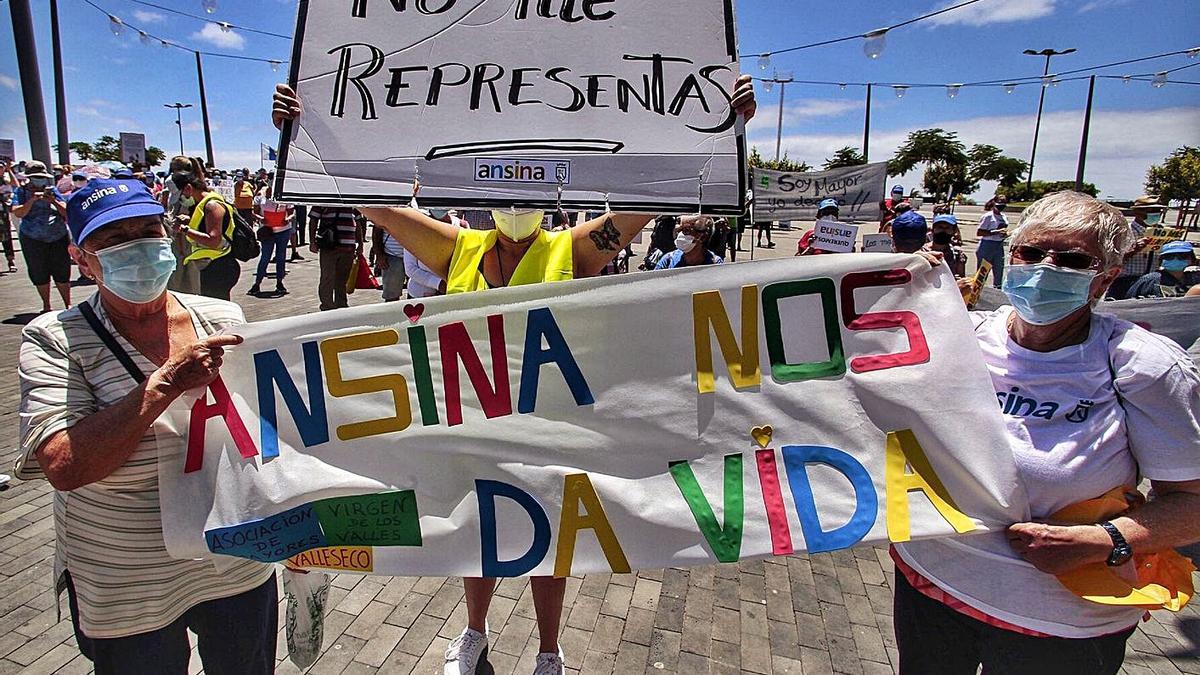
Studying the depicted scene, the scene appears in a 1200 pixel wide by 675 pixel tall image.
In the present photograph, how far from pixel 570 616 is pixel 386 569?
144 centimetres

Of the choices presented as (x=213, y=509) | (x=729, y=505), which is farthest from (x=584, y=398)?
(x=213, y=509)

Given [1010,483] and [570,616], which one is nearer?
[1010,483]

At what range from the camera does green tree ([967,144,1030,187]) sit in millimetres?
65875

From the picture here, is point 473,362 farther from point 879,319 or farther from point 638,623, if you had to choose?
point 638,623

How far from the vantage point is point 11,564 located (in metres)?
3.39

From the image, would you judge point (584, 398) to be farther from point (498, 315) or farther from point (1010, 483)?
point (1010, 483)

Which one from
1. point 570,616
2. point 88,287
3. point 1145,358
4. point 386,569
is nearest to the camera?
point 1145,358

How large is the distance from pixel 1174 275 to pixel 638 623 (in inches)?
219

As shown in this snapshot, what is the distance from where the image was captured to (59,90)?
16375 mm

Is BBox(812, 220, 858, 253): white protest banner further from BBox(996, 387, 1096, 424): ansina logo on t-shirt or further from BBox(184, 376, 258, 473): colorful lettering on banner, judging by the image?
BBox(184, 376, 258, 473): colorful lettering on banner

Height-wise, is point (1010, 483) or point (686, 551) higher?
point (1010, 483)

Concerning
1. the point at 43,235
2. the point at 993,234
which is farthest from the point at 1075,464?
the point at 993,234

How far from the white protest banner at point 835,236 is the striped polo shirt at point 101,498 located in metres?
6.74

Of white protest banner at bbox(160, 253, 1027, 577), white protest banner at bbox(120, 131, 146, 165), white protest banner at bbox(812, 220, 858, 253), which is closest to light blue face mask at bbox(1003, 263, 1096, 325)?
white protest banner at bbox(160, 253, 1027, 577)
